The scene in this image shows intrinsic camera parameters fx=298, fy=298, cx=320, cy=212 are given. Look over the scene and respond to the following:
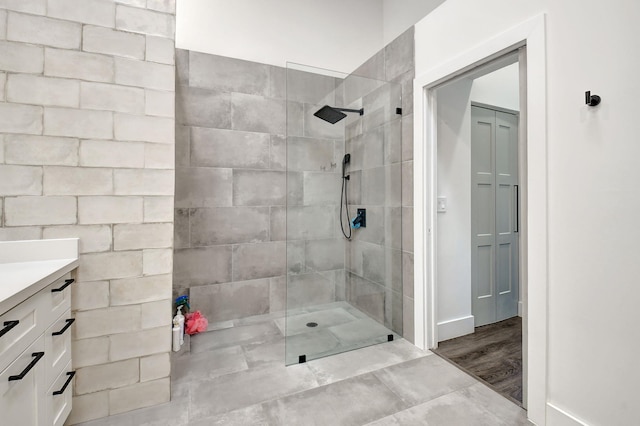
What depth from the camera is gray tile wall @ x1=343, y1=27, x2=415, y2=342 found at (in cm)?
250

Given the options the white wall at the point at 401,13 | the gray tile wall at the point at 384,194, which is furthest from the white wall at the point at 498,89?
the white wall at the point at 401,13

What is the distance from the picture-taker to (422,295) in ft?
7.72

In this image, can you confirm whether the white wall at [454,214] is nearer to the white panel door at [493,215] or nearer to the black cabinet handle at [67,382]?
the white panel door at [493,215]

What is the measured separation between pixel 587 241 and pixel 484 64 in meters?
1.22

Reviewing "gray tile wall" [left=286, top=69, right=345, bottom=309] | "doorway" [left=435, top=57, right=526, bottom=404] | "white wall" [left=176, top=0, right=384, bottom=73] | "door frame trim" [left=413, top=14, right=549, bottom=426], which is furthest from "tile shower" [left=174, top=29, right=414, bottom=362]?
"door frame trim" [left=413, top=14, right=549, bottom=426]

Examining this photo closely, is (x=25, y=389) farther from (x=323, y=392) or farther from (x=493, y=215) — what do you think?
(x=493, y=215)

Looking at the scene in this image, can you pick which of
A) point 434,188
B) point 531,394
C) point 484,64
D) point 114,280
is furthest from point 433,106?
point 114,280

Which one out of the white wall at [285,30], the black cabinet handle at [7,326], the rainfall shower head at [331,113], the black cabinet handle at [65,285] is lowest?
the black cabinet handle at [7,326]

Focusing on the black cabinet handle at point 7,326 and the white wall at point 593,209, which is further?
the white wall at point 593,209

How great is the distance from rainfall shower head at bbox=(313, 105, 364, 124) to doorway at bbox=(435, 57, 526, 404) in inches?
31.9

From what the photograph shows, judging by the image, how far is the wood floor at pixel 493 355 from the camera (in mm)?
1928

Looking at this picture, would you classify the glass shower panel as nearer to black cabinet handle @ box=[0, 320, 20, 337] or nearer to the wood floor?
the wood floor

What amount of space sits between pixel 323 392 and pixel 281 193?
75.9 inches

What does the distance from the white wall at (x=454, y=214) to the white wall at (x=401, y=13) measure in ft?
3.58
